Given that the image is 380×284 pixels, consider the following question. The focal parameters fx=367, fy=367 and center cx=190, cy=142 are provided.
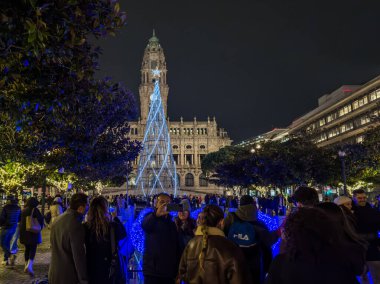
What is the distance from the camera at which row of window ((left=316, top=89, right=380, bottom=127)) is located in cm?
5848

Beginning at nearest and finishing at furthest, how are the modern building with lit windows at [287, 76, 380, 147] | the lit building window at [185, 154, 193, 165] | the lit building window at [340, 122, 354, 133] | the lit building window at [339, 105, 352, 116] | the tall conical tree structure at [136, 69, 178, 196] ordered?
the tall conical tree structure at [136, 69, 178, 196], the modern building with lit windows at [287, 76, 380, 147], the lit building window at [340, 122, 354, 133], the lit building window at [339, 105, 352, 116], the lit building window at [185, 154, 193, 165]

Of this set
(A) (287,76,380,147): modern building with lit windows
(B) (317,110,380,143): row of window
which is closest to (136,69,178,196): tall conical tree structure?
(A) (287,76,380,147): modern building with lit windows

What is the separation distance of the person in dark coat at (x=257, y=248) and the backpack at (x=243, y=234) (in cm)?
7

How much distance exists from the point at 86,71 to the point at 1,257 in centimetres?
1025

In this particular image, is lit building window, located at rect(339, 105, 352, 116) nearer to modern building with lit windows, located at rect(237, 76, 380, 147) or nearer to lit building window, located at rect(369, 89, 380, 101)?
modern building with lit windows, located at rect(237, 76, 380, 147)

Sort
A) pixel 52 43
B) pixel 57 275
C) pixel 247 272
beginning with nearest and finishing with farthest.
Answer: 1. pixel 247 272
2. pixel 57 275
3. pixel 52 43

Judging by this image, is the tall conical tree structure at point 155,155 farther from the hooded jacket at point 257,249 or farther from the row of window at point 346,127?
the hooded jacket at point 257,249

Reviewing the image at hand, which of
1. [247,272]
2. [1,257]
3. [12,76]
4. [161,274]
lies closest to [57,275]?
[161,274]

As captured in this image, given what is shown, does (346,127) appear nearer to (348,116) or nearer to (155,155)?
(348,116)

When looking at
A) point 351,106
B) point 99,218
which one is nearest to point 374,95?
point 351,106

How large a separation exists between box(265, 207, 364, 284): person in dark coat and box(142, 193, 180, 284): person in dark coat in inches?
102

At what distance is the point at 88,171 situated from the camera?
3123cm

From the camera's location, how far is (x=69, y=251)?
516 centimetres

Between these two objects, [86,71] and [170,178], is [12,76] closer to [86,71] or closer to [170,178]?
[86,71]
